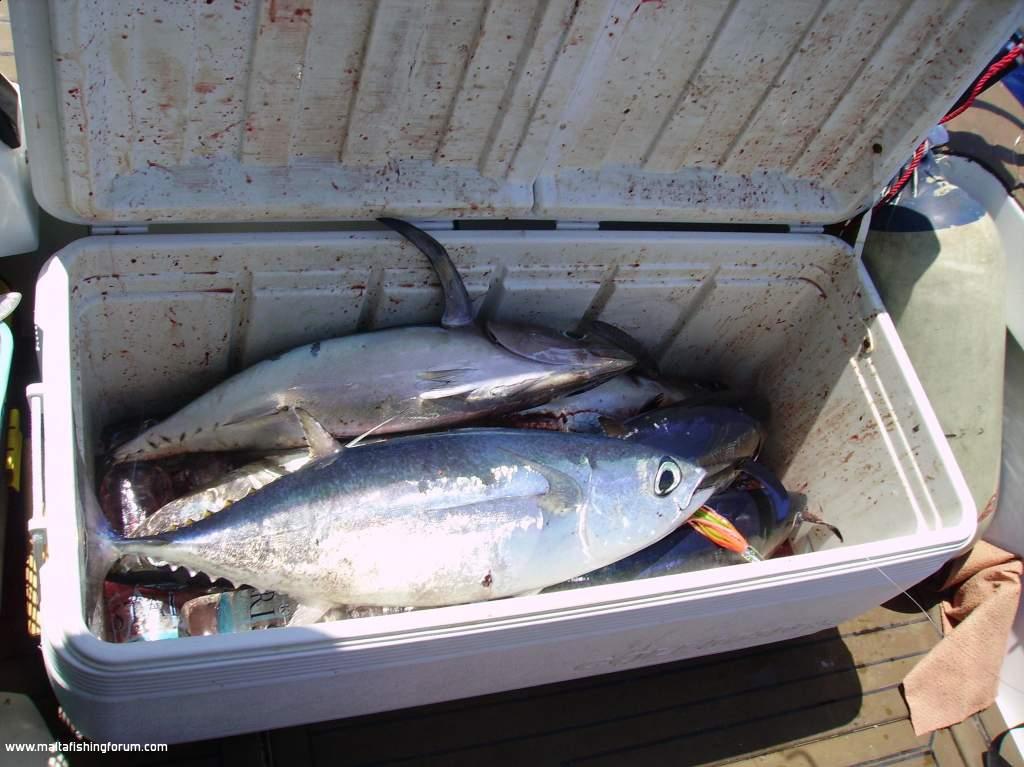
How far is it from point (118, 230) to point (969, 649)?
2485 mm

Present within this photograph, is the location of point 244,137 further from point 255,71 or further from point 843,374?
point 843,374

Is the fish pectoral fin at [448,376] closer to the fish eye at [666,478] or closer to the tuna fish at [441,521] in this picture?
the tuna fish at [441,521]

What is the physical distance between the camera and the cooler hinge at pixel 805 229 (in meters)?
2.19

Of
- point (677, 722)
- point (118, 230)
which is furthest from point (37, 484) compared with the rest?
point (677, 722)

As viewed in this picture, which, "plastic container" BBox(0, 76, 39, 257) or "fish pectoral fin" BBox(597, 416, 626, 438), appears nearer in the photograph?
"plastic container" BBox(0, 76, 39, 257)

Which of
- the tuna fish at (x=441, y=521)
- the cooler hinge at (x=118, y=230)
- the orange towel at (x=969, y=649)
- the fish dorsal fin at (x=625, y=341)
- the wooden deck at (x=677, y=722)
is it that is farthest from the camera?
the orange towel at (x=969, y=649)

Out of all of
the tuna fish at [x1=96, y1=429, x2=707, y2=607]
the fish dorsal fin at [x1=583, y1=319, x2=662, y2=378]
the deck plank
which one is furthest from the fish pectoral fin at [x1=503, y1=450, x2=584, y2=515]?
the deck plank

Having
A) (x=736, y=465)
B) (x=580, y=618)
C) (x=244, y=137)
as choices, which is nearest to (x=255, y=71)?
(x=244, y=137)

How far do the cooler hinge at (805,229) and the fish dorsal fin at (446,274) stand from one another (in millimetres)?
908

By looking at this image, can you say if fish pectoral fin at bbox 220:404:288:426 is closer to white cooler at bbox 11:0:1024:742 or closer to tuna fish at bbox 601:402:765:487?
white cooler at bbox 11:0:1024:742

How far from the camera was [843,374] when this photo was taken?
224 cm

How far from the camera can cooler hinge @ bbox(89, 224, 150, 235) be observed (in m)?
1.65

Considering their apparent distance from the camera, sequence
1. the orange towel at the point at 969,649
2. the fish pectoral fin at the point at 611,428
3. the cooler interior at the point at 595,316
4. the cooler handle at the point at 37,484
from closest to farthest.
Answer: the cooler handle at the point at 37,484
the cooler interior at the point at 595,316
the fish pectoral fin at the point at 611,428
the orange towel at the point at 969,649

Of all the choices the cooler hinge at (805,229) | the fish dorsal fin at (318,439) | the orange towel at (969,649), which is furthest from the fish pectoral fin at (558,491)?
the orange towel at (969,649)
